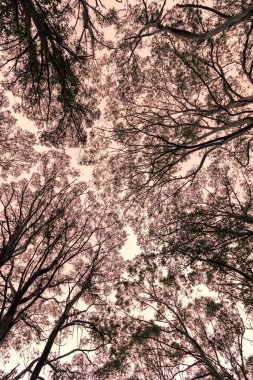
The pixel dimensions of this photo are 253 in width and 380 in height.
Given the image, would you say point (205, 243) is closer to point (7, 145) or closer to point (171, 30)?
point (171, 30)

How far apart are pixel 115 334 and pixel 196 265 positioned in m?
5.38

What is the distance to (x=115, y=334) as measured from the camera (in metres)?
11.9

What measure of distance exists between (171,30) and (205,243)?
21.5ft

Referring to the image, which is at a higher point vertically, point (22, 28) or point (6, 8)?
point (22, 28)

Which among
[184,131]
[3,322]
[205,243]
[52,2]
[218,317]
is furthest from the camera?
[218,317]

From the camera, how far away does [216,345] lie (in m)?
11.5

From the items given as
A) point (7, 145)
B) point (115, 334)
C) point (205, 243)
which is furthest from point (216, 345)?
point (7, 145)

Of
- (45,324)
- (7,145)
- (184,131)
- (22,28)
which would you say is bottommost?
(45,324)

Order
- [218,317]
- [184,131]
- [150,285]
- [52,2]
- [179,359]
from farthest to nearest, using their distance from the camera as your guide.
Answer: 1. [179,359]
2. [150,285]
3. [218,317]
4. [184,131]
5. [52,2]


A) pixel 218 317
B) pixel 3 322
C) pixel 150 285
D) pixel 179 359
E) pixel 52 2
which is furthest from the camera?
pixel 179 359

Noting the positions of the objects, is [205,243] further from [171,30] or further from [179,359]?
[179,359]

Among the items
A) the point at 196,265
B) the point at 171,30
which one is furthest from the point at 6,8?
the point at 196,265

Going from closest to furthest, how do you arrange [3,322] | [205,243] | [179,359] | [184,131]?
[3,322] → [205,243] → [184,131] → [179,359]

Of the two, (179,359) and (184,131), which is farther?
(179,359)
